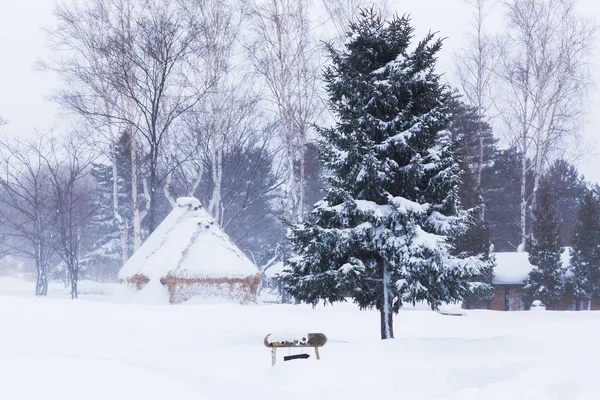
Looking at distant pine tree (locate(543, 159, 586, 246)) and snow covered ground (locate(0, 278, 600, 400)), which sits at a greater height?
distant pine tree (locate(543, 159, 586, 246))

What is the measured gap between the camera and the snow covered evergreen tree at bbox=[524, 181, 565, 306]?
2986cm

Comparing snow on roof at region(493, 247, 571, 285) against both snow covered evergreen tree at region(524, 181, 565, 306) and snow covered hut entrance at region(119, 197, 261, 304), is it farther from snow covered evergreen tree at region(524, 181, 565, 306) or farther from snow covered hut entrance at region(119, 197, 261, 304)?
snow covered hut entrance at region(119, 197, 261, 304)

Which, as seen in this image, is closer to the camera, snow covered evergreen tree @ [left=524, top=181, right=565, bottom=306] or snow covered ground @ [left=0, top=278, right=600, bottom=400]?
snow covered ground @ [left=0, top=278, right=600, bottom=400]

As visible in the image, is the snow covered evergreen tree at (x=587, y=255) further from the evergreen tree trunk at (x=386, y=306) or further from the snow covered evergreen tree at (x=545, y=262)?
the evergreen tree trunk at (x=386, y=306)

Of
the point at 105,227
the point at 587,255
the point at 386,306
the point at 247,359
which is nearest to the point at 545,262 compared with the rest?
the point at 587,255

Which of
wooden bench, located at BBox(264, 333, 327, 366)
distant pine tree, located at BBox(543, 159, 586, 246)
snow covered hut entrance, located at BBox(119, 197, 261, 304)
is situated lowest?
wooden bench, located at BBox(264, 333, 327, 366)

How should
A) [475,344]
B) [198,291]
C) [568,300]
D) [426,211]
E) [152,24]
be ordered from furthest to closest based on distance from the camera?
[568,300] < [152,24] < [198,291] < [426,211] < [475,344]

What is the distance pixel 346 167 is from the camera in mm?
12617

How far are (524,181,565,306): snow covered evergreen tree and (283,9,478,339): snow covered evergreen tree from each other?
64.3 ft

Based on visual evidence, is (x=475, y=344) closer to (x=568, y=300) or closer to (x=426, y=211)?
(x=426, y=211)

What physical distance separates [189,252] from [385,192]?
7.95 metres

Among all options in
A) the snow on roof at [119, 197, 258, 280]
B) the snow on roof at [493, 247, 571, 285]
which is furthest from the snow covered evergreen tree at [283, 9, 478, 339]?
the snow on roof at [493, 247, 571, 285]

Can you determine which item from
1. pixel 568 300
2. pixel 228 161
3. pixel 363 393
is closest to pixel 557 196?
pixel 568 300

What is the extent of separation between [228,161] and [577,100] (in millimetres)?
17098
